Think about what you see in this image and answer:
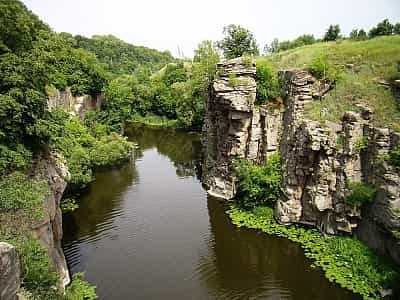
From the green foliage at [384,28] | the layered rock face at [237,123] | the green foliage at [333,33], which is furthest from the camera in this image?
the green foliage at [333,33]

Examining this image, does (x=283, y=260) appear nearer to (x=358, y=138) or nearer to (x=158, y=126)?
(x=358, y=138)

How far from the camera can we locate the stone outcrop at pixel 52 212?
47.1 feet

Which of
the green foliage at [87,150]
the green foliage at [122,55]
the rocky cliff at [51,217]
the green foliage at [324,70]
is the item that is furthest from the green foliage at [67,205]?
the green foliage at [122,55]

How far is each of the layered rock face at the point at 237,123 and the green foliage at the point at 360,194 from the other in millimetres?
6745

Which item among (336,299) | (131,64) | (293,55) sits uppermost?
(131,64)

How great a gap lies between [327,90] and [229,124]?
686cm

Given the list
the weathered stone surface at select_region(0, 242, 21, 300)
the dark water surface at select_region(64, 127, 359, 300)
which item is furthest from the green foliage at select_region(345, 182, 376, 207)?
the weathered stone surface at select_region(0, 242, 21, 300)

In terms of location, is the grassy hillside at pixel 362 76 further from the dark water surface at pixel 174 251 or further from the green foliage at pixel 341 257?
the dark water surface at pixel 174 251

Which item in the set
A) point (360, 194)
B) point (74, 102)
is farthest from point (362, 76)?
point (74, 102)

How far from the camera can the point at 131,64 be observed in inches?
3637

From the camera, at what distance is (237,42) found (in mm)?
35406

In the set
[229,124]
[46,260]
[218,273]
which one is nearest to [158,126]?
[229,124]

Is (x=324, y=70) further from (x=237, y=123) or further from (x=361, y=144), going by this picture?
(x=237, y=123)

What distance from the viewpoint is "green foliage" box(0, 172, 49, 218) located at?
12745mm
